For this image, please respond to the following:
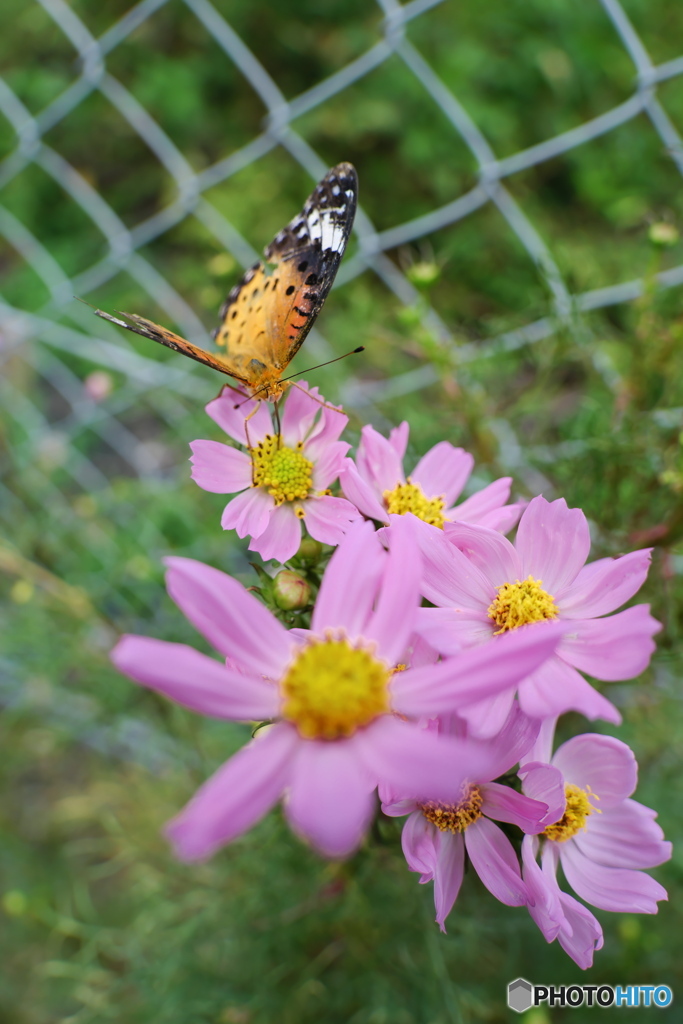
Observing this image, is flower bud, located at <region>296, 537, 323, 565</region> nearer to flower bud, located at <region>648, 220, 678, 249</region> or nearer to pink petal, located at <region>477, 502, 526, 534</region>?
pink petal, located at <region>477, 502, 526, 534</region>

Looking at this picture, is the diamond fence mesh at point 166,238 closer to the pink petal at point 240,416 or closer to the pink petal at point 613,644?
the pink petal at point 240,416

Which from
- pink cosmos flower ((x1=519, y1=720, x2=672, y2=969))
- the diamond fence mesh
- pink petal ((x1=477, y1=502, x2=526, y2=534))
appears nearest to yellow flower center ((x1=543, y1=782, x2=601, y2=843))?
pink cosmos flower ((x1=519, y1=720, x2=672, y2=969))

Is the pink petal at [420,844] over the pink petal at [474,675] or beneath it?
beneath

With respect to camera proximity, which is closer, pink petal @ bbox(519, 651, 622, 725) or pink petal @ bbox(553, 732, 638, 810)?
pink petal @ bbox(519, 651, 622, 725)

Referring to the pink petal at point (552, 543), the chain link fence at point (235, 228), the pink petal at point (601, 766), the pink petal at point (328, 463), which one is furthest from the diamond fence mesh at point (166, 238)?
the pink petal at point (601, 766)

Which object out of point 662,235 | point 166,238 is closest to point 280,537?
point 662,235

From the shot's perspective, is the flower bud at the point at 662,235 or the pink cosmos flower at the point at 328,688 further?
the flower bud at the point at 662,235

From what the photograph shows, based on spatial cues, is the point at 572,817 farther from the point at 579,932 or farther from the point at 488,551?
the point at 488,551

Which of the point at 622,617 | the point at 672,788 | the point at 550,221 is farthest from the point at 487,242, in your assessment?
the point at 622,617
